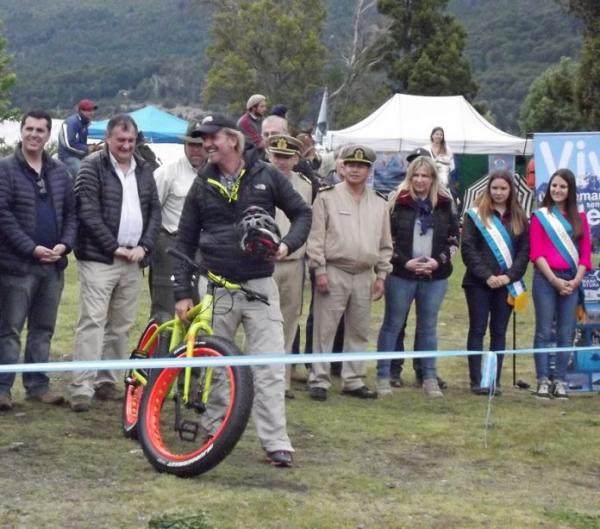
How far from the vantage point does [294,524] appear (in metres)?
5.80

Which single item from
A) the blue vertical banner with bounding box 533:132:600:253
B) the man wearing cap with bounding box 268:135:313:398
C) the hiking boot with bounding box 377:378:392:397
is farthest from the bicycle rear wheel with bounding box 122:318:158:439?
the blue vertical banner with bounding box 533:132:600:253

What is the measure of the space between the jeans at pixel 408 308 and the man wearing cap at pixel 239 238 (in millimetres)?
2883

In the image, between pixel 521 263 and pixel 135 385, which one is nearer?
pixel 135 385

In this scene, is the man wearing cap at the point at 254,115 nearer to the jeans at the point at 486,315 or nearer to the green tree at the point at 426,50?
the jeans at the point at 486,315

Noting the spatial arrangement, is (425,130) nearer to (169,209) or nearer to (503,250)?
(503,250)

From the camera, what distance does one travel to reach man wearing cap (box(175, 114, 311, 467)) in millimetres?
7148

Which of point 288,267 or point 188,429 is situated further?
point 288,267

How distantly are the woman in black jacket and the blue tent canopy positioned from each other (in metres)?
19.2

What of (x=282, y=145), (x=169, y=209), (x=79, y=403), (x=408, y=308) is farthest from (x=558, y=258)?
(x=79, y=403)

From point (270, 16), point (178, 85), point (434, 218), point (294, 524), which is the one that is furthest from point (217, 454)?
point (178, 85)

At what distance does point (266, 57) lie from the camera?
2936 inches

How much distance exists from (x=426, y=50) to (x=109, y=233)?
159 ft

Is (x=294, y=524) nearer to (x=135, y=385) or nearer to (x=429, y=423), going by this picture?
(x=135, y=385)

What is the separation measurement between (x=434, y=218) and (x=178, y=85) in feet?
392
